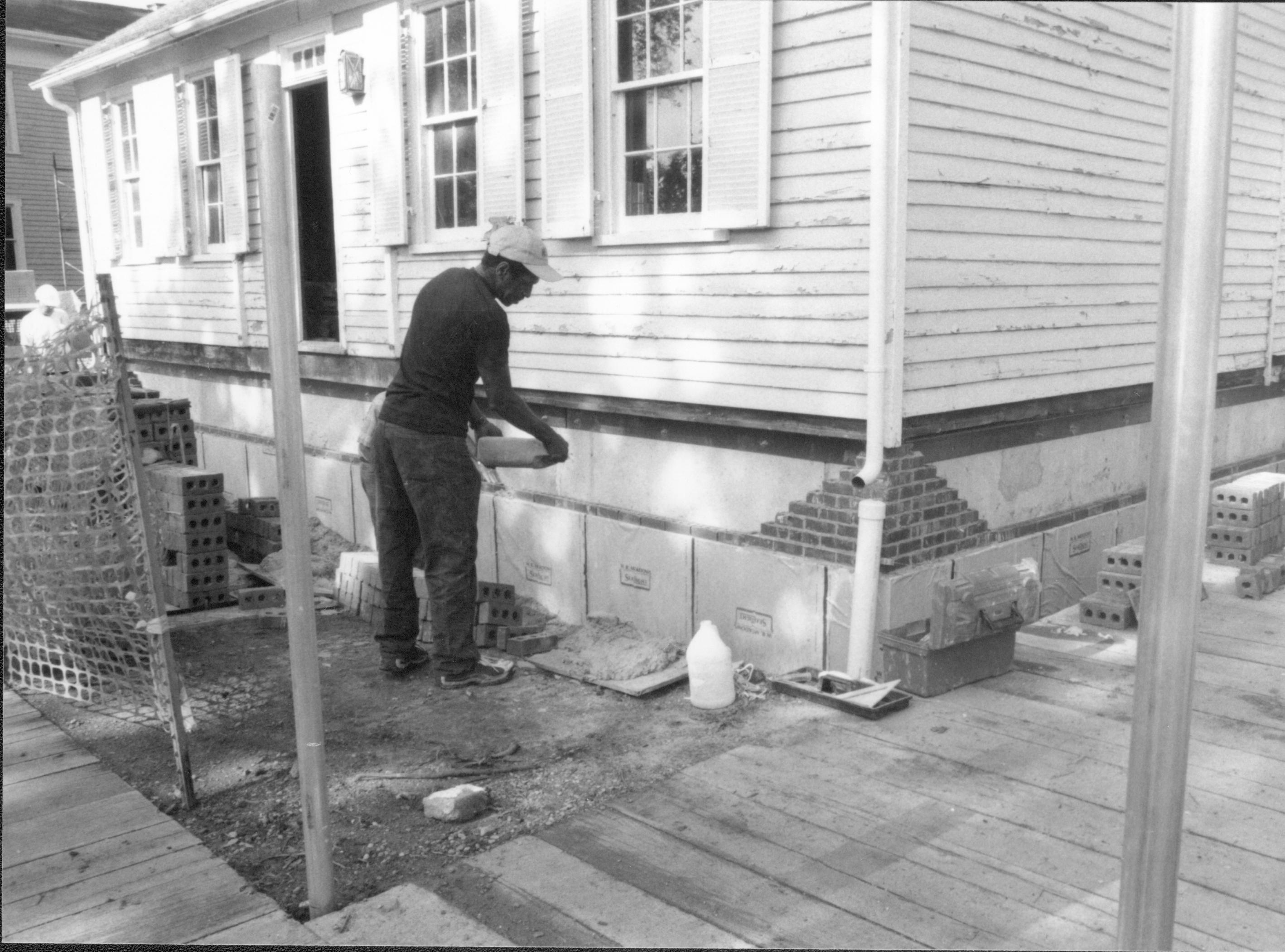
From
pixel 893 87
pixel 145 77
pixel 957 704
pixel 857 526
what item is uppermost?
pixel 145 77

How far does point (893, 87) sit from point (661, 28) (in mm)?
1686

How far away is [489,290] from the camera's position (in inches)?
233

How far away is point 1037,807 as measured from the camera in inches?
171

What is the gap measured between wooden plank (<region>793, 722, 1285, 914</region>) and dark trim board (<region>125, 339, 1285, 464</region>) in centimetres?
158

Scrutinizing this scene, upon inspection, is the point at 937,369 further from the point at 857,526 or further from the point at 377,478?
the point at 377,478

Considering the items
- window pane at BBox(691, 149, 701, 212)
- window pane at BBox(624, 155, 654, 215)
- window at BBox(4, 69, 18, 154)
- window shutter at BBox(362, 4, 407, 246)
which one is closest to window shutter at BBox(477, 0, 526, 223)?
window pane at BBox(624, 155, 654, 215)

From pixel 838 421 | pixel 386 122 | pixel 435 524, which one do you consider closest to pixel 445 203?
pixel 386 122

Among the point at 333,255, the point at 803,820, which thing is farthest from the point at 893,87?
the point at 333,255

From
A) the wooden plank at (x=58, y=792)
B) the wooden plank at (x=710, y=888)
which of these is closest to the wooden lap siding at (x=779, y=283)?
the wooden plank at (x=710, y=888)

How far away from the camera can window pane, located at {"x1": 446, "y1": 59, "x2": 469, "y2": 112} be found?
26.6ft

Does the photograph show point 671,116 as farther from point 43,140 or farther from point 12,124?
point 43,140

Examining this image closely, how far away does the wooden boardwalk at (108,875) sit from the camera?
3451 millimetres

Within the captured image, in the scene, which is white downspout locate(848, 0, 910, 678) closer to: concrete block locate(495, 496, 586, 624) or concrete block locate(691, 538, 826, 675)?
concrete block locate(691, 538, 826, 675)

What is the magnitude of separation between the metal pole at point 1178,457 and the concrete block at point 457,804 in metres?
2.72
